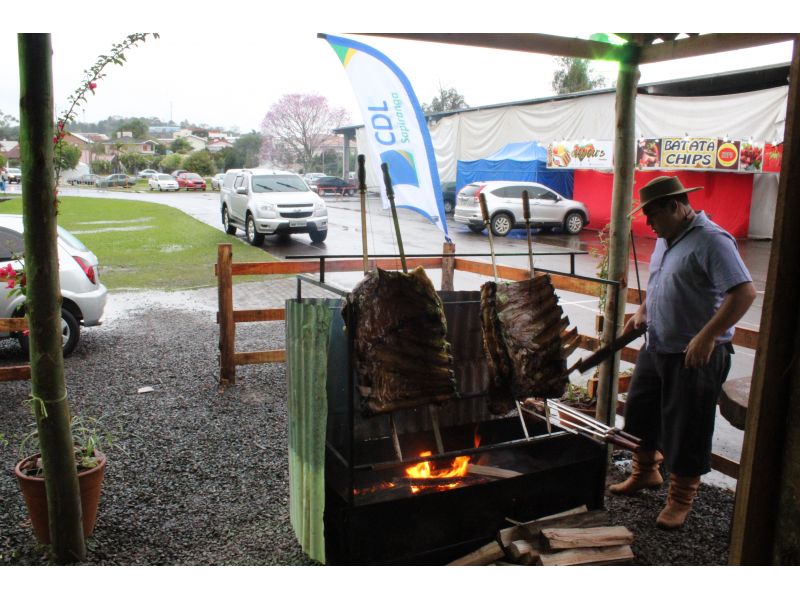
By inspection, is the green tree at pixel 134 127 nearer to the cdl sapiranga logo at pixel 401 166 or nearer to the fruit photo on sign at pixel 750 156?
the fruit photo on sign at pixel 750 156

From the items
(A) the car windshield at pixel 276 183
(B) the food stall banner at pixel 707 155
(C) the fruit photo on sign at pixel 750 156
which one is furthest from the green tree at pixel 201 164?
(C) the fruit photo on sign at pixel 750 156

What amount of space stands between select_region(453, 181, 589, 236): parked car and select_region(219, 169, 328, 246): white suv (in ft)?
17.3

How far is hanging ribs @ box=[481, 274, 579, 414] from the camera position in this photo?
131 inches

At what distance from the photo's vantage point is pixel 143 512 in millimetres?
4078

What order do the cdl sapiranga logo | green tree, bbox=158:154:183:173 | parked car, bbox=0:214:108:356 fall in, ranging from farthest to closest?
1. green tree, bbox=158:154:183:173
2. parked car, bbox=0:214:108:356
3. the cdl sapiranga logo

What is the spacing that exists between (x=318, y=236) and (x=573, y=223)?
30.0 feet

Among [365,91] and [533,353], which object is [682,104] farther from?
[533,353]

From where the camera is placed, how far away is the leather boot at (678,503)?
3891 mm

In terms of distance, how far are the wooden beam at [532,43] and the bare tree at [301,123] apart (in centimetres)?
4602

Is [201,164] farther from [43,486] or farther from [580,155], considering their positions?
[43,486]

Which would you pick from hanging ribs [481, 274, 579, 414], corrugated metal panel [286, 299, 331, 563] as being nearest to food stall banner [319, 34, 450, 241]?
hanging ribs [481, 274, 579, 414]

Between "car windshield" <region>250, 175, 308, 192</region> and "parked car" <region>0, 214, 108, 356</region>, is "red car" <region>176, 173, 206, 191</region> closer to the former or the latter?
"car windshield" <region>250, 175, 308, 192</region>

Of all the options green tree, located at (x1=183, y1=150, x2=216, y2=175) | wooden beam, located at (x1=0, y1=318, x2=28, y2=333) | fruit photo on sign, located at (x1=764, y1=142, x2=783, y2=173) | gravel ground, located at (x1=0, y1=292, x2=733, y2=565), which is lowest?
gravel ground, located at (x1=0, y1=292, x2=733, y2=565)

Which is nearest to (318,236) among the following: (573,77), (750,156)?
(750,156)
